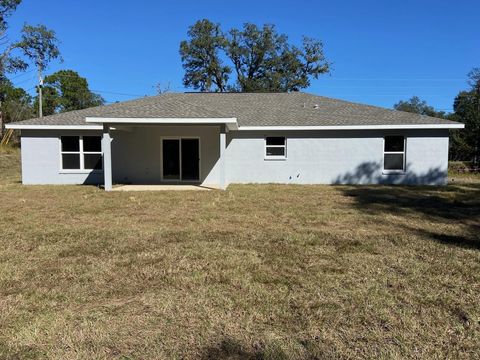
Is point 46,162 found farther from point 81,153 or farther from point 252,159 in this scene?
point 252,159

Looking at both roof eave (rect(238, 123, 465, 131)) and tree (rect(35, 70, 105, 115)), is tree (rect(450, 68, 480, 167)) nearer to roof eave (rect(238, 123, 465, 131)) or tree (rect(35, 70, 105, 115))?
roof eave (rect(238, 123, 465, 131))

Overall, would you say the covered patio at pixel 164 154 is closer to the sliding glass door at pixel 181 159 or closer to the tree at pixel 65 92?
the sliding glass door at pixel 181 159

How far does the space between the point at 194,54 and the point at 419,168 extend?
2819 cm

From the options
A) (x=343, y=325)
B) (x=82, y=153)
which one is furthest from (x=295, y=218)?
(x=82, y=153)

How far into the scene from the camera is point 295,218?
29.7 feet

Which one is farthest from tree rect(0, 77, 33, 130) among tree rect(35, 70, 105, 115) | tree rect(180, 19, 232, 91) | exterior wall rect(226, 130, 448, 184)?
exterior wall rect(226, 130, 448, 184)

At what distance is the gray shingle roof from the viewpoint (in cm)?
1479

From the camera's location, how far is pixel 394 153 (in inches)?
674

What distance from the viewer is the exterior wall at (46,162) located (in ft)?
55.9

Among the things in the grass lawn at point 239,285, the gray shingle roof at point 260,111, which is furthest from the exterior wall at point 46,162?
the grass lawn at point 239,285

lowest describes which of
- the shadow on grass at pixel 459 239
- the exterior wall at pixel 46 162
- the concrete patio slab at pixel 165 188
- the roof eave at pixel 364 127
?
the shadow on grass at pixel 459 239

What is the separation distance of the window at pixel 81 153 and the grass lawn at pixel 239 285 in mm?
7937

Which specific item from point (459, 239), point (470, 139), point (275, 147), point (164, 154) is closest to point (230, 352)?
point (459, 239)

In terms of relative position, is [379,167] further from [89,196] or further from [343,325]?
[343,325]
